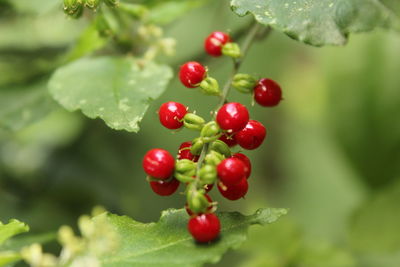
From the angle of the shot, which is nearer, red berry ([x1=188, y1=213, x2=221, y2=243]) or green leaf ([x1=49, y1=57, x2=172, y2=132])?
red berry ([x1=188, y1=213, x2=221, y2=243])

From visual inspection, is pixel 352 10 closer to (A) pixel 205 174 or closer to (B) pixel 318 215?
(A) pixel 205 174

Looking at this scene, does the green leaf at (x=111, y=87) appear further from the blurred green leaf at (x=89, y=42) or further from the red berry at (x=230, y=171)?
the red berry at (x=230, y=171)

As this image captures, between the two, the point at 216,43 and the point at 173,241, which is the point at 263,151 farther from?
the point at 173,241

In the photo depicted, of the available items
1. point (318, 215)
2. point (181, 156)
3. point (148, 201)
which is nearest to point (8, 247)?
point (181, 156)

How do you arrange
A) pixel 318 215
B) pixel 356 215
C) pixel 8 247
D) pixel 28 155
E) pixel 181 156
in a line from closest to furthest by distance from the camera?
pixel 181 156
pixel 8 247
pixel 356 215
pixel 28 155
pixel 318 215

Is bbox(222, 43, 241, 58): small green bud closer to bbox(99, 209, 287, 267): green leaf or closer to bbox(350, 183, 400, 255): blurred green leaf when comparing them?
bbox(99, 209, 287, 267): green leaf

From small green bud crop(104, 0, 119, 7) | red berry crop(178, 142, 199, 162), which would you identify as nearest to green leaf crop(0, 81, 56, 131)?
small green bud crop(104, 0, 119, 7)
